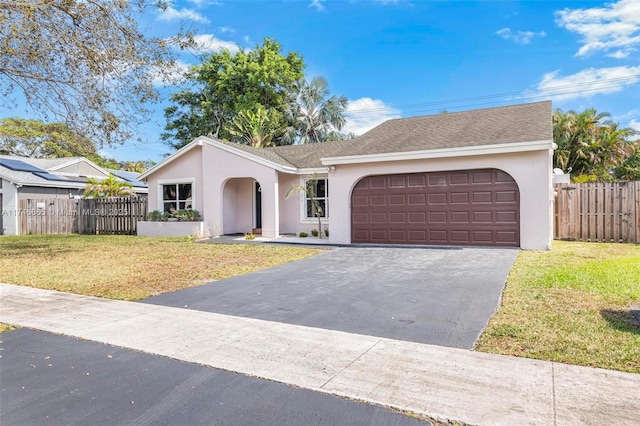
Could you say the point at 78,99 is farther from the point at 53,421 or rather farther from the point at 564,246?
the point at 564,246

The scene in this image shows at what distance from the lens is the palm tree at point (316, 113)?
30.7 metres

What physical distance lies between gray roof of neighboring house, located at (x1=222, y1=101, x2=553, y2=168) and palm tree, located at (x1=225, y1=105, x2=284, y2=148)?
1082cm

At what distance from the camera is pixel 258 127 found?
27.3m

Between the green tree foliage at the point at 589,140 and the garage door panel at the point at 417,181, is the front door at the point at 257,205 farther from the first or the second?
the green tree foliage at the point at 589,140

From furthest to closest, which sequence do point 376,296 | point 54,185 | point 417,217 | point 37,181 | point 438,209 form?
point 54,185
point 37,181
point 417,217
point 438,209
point 376,296

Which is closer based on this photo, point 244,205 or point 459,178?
point 459,178

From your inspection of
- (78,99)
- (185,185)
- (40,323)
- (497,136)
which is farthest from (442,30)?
(40,323)

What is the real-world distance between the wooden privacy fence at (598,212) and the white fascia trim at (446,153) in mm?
3205

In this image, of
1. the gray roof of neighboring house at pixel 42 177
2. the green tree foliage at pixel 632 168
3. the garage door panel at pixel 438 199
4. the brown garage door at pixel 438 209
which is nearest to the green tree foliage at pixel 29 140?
the gray roof of neighboring house at pixel 42 177

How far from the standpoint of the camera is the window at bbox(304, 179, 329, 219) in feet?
52.9

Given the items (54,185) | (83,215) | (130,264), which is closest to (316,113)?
(83,215)

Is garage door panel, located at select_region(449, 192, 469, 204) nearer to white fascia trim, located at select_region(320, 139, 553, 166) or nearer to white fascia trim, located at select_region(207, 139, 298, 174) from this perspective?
white fascia trim, located at select_region(320, 139, 553, 166)

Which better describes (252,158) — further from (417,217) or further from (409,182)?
(417,217)

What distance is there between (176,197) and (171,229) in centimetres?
161
